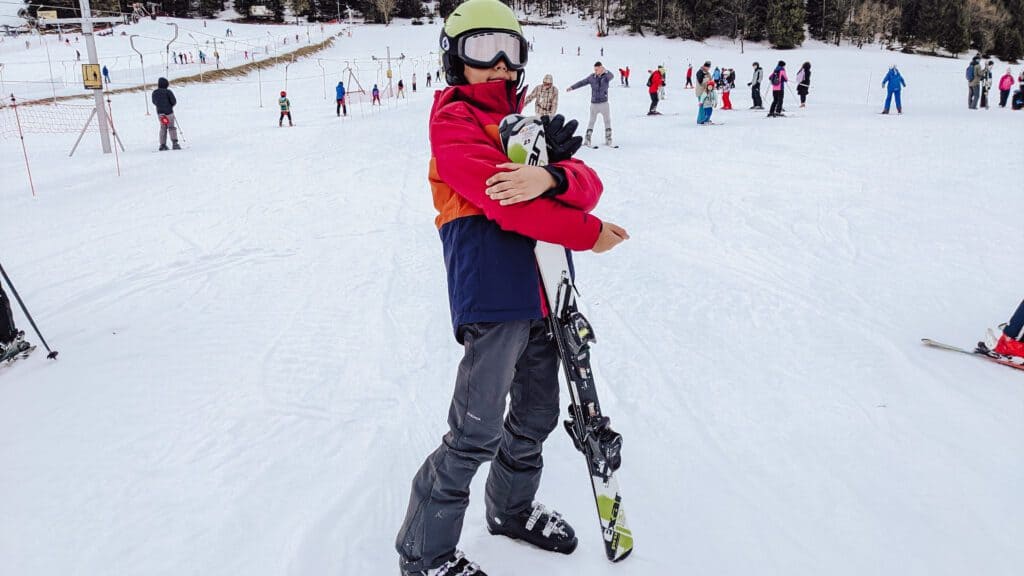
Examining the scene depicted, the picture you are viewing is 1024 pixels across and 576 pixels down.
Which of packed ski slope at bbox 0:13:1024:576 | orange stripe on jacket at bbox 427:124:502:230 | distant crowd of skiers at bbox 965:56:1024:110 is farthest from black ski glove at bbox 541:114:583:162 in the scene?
distant crowd of skiers at bbox 965:56:1024:110

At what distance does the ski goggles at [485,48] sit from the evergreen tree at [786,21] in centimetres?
6114

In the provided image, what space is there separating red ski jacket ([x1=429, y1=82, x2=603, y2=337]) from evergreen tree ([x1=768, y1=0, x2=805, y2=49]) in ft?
201

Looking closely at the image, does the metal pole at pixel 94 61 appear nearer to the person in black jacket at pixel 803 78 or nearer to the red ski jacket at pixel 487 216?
the red ski jacket at pixel 487 216

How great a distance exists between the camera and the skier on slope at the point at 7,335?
399 cm

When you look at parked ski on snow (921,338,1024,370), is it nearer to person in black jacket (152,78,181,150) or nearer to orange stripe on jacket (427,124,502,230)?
orange stripe on jacket (427,124,502,230)

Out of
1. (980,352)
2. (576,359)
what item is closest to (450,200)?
(576,359)

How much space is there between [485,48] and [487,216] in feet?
1.84

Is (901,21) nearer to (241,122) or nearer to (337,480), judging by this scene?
(241,122)

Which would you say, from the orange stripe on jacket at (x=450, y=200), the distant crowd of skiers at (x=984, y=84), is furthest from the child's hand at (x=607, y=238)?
the distant crowd of skiers at (x=984, y=84)

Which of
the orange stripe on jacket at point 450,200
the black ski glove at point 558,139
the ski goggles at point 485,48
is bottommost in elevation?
the orange stripe on jacket at point 450,200

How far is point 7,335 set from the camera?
4.03 meters

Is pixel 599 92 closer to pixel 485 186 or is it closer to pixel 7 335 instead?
pixel 7 335

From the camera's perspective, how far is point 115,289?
541 cm

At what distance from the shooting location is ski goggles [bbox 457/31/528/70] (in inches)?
74.1
